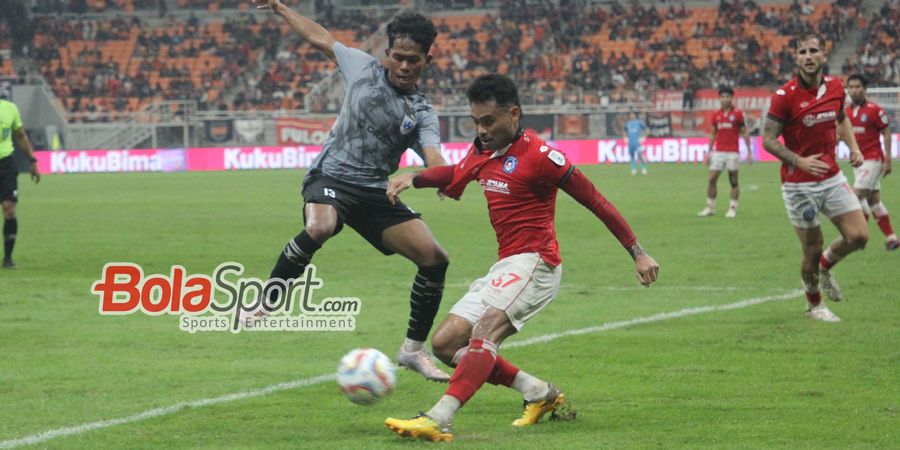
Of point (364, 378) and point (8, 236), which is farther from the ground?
point (364, 378)

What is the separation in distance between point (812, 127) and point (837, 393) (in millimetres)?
3789

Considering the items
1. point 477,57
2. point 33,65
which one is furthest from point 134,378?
point 33,65

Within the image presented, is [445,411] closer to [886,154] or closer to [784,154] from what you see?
[784,154]

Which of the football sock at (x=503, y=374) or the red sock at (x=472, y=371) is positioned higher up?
the red sock at (x=472, y=371)

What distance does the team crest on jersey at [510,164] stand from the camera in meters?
7.00

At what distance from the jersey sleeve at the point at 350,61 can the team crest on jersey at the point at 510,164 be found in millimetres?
2436

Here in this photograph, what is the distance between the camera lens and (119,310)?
12.6 metres

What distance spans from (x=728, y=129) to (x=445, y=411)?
1934cm

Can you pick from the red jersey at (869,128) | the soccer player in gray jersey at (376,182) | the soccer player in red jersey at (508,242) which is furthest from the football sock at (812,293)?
the red jersey at (869,128)

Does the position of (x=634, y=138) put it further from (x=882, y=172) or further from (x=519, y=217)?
(x=519, y=217)

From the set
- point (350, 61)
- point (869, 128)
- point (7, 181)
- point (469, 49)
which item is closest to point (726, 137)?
point (869, 128)

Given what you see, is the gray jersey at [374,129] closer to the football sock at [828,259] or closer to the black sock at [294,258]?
the black sock at [294,258]

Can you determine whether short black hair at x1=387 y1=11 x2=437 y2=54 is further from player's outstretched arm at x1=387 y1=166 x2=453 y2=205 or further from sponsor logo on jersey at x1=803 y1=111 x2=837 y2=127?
sponsor logo on jersey at x1=803 y1=111 x2=837 y2=127

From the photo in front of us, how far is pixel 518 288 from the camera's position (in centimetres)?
693
